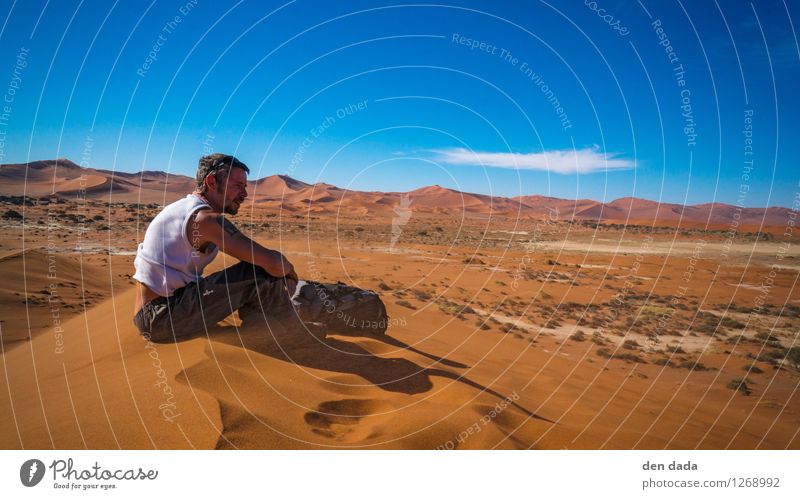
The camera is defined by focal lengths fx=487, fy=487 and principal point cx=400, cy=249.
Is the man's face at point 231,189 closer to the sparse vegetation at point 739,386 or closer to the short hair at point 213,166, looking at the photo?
the short hair at point 213,166

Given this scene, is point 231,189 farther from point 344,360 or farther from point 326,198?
point 326,198

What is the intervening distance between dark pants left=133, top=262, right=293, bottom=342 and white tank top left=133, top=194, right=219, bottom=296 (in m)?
0.12

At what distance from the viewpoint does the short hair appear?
4707 millimetres

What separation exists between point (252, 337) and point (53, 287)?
6919 mm

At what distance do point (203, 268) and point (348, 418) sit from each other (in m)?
2.06

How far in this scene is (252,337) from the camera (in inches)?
198

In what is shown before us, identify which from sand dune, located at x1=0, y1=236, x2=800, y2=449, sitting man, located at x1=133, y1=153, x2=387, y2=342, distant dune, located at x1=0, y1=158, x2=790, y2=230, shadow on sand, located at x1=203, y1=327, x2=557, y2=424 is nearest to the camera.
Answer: sand dune, located at x1=0, y1=236, x2=800, y2=449

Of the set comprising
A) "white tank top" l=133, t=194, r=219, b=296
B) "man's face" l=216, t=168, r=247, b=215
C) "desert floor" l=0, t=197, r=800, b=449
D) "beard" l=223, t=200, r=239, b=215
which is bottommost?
"desert floor" l=0, t=197, r=800, b=449

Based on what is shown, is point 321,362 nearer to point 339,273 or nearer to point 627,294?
point 339,273

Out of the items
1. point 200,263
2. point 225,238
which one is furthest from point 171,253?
point 225,238

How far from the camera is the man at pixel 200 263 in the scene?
4.45m

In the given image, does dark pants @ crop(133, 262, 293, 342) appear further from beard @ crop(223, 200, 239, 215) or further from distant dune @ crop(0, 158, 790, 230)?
distant dune @ crop(0, 158, 790, 230)

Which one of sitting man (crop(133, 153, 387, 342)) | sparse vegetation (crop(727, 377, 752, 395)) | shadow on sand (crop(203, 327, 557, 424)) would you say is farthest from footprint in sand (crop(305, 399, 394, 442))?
sparse vegetation (crop(727, 377, 752, 395))

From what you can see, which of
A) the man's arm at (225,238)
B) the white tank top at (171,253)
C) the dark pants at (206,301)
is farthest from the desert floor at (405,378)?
the man's arm at (225,238)
